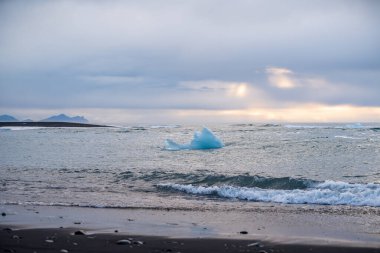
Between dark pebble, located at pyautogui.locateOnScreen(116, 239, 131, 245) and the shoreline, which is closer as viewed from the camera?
the shoreline

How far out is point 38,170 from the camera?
68.8 ft

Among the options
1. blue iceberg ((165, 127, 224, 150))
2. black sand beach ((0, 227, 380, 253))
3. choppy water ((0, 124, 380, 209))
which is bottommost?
choppy water ((0, 124, 380, 209))

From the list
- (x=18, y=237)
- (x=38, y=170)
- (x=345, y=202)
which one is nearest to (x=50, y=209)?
(x=18, y=237)

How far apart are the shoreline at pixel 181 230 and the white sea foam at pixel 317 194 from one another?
216cm

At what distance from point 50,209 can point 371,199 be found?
333 inches

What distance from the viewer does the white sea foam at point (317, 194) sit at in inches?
497

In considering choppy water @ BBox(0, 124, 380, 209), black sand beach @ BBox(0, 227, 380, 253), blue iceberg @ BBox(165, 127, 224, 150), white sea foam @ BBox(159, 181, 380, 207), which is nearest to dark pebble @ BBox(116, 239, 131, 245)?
black sand beach @ BBox(0, 227, 380, 253)

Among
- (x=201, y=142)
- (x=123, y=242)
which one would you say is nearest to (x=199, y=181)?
(x=123, y=242)

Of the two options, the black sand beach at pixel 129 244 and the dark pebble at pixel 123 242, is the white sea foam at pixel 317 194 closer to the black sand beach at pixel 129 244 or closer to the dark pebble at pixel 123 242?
the black sand beach at pixel 129 244

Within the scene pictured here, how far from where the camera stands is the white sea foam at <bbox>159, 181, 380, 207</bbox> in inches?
497

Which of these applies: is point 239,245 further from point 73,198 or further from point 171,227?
point 73,198

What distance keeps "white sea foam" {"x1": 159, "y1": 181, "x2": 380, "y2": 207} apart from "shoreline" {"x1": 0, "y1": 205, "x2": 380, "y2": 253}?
2164mm

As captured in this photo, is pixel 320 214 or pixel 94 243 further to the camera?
pixel 320 214

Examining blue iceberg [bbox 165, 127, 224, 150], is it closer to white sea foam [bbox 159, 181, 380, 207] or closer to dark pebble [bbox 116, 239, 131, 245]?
white sea foam [bbox 159, 181, 380, 207]
